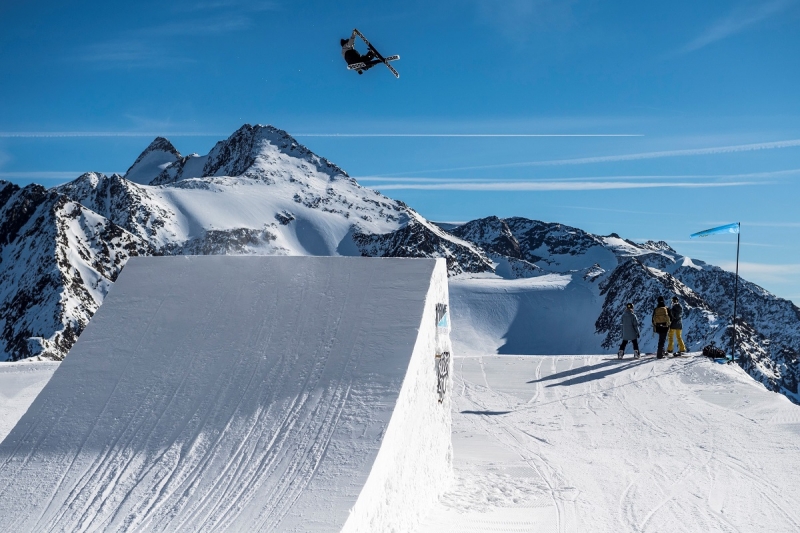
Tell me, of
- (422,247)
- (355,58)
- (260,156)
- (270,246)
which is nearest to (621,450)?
(355,58)

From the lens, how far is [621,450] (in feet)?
39.1

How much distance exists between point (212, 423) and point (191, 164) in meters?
200

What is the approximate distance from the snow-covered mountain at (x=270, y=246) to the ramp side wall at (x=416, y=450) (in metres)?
51.2

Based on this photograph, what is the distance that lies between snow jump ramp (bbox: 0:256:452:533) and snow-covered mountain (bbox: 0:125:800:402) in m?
49.6

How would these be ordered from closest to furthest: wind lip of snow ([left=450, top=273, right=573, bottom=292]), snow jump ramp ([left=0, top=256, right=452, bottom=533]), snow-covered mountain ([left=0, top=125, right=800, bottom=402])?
snow jump ramp ([left=0, top=256, right=452, bottom=533]) < snow-covered mountain ([left=0, top=125, right=800, bottom=402]) < wind lip of snow ([left=450, top=273, right=573, bottom=292])

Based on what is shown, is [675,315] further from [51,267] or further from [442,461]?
[51,267]

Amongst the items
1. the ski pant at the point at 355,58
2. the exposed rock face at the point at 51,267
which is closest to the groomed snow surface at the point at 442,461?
the ski pant at the point at 355,58

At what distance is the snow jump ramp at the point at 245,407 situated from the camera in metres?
7.16

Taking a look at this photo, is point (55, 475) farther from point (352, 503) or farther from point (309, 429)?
point (352, 503)

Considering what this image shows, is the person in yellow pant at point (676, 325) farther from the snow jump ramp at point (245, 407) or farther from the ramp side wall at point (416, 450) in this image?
the snow jump ramp at point (245, 407)

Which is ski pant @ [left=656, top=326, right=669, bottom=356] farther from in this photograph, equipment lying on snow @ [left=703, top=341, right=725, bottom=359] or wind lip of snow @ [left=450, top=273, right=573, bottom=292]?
wind lip of snow @ [left=450, top=273, right=573, bottom=292]

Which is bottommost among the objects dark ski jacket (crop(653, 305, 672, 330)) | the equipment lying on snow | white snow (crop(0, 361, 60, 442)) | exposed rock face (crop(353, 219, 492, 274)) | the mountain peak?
white snow (crop(0, 361, 60, 442))

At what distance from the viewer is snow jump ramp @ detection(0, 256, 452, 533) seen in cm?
716

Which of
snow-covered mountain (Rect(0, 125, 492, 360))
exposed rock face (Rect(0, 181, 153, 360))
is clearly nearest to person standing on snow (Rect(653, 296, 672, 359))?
snow-covered mountain (Rect(0, 125, 492, 360))
